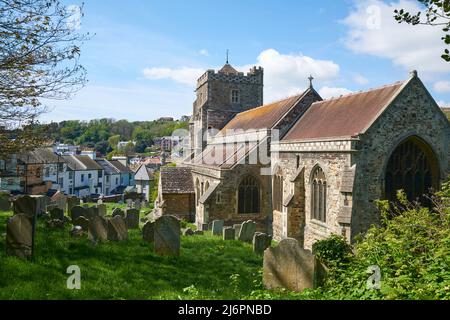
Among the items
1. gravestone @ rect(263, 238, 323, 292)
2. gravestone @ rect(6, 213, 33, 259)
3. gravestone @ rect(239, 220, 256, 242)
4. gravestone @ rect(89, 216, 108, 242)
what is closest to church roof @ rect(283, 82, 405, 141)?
gravestone @ rect(239, 220, 256, 242)

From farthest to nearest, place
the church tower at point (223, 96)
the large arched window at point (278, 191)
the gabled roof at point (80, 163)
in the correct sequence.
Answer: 1. the gabled roof at point (80, 163)
2. the church tower at point (223, 96)
3. the large arched window at point (278, 191)

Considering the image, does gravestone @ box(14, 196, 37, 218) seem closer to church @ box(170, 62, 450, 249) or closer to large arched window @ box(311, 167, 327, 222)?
church @ box(170, 62, 450, 249)

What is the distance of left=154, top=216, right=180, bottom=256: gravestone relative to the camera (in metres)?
10.4

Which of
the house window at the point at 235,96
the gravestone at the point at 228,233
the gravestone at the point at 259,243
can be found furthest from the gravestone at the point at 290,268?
the house window at the point at 235,96

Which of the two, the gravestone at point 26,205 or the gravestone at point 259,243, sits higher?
the gravestone at point 26,205

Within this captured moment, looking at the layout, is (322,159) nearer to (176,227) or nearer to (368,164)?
(368,164)

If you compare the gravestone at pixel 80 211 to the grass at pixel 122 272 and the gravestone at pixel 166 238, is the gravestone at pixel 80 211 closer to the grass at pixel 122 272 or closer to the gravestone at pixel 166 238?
the grass at pixel 122 272

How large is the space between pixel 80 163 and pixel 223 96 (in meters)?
33.1

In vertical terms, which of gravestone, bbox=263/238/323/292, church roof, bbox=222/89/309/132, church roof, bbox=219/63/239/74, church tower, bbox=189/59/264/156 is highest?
church roof, bbox=219/63/239/74

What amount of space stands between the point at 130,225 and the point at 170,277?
8.08 metres

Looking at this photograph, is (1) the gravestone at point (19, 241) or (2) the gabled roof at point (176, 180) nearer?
(1) the gravestone at point (19, 241)

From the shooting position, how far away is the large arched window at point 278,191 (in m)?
19.8

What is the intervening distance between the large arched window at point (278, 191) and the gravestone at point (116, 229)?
10.3m

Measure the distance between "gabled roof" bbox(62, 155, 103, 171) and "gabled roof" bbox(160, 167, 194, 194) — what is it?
3250 centimetres
